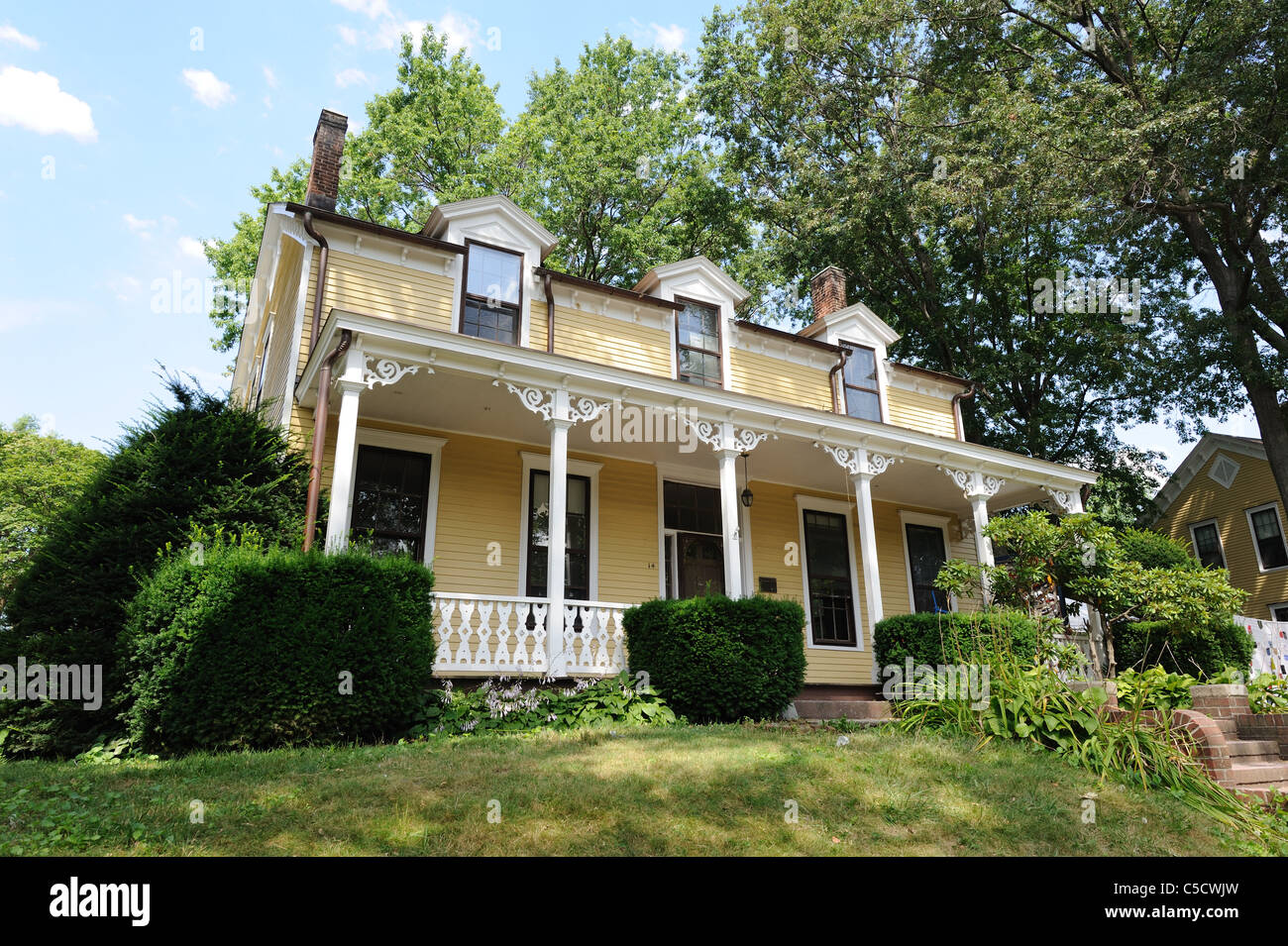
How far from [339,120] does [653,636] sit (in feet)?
31.3

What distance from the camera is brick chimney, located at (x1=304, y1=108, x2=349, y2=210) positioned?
12.1 metres

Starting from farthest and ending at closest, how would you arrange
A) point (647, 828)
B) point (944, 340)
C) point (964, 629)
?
1. point (944, 340)
2. point (964, 629)
3. point (647, 828)

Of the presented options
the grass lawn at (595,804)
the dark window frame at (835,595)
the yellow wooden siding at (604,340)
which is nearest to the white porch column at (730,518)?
the yellow wooden siding at (604,340)

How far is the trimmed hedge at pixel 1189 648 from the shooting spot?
12.0 m

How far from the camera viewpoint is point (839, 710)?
9352 millimetres

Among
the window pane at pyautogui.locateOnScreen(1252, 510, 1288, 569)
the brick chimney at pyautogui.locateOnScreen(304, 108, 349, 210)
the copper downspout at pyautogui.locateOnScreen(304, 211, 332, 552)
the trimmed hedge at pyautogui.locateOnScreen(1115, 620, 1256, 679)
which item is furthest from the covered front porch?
the window pane at pyautogui.locateOnScreen(1252, 510, 1288, 569)

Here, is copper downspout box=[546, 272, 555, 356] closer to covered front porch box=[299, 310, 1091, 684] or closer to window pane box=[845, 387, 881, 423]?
covered front porch box=[299, 310, 1091, 684]

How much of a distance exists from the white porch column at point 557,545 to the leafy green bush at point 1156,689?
557 cm

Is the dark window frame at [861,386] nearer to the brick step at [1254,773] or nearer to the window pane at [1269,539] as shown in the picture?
the brick step at [1254,773]

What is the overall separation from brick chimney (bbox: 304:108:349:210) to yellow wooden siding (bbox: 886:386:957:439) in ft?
34.7

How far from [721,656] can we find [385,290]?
709 cm

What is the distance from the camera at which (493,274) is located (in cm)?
1219
